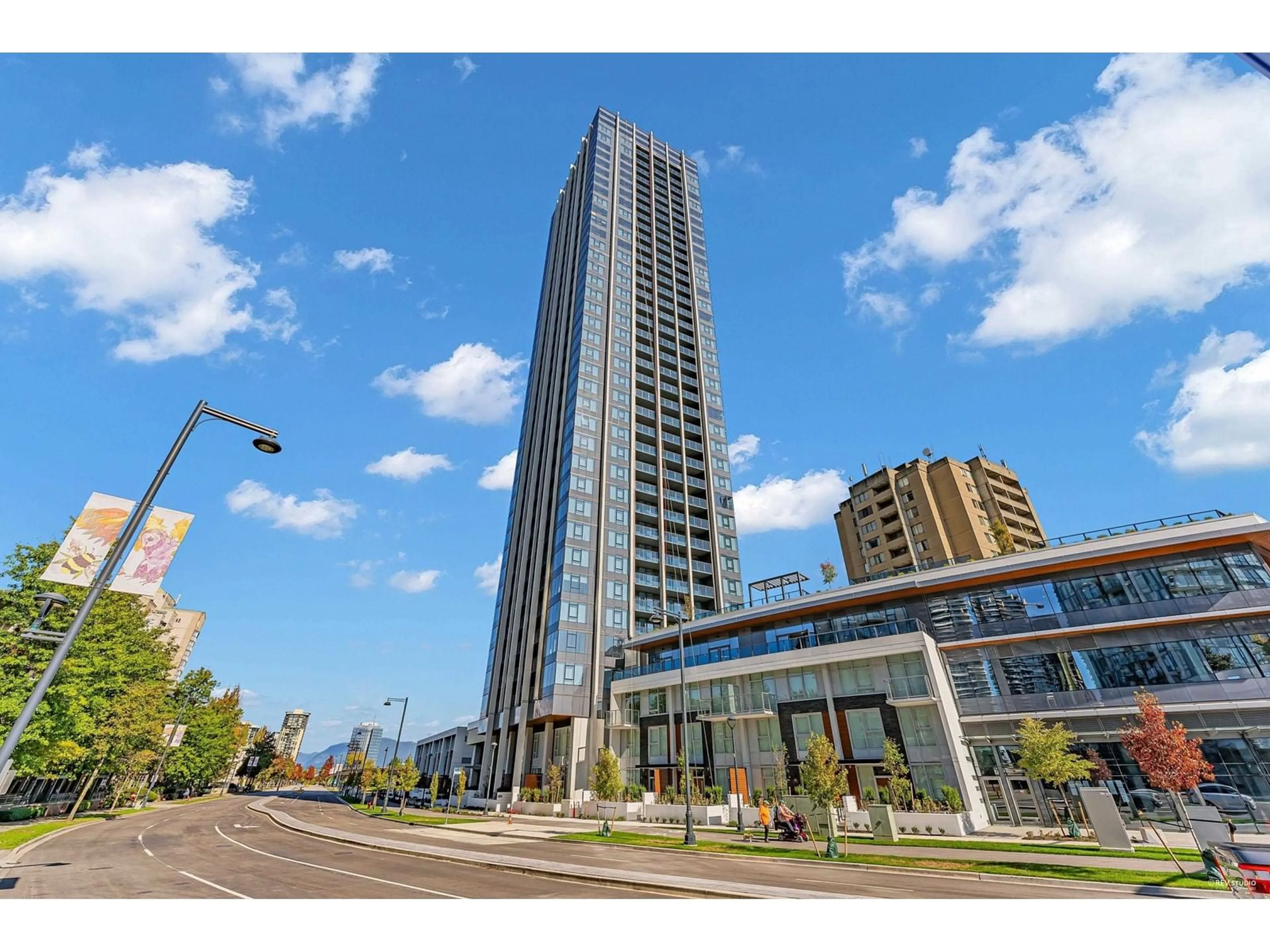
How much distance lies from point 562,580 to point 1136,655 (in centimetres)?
4374

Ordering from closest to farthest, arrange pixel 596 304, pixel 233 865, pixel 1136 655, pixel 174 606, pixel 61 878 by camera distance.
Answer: pixel 61 878, pixel 233 865, pixel 1136 655, pixel 596 304, pixel 174 606

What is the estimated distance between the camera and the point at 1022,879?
15.9 m

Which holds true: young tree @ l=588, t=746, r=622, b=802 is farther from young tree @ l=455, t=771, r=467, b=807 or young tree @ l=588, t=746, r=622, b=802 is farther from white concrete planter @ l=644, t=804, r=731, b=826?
young tree @ l=455, t=771, r=467, b=807

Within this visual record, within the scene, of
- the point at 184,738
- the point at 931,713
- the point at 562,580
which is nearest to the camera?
the point at 931,713

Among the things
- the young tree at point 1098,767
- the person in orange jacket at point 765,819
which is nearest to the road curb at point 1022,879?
the person in orange jacket at point 765,819

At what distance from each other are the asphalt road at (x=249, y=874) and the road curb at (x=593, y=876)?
0.44 meters

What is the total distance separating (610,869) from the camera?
17250 millimetres

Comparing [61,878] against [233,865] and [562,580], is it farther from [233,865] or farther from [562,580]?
[562,580]

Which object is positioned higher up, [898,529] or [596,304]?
[596,304]

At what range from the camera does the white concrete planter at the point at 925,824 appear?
27953mm

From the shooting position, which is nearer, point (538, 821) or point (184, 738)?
point (538, 821)

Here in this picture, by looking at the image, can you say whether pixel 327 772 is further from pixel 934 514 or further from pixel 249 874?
pixel 249 874

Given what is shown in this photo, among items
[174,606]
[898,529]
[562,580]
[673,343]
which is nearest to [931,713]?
[562,580]

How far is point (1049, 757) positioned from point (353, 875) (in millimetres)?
30255
